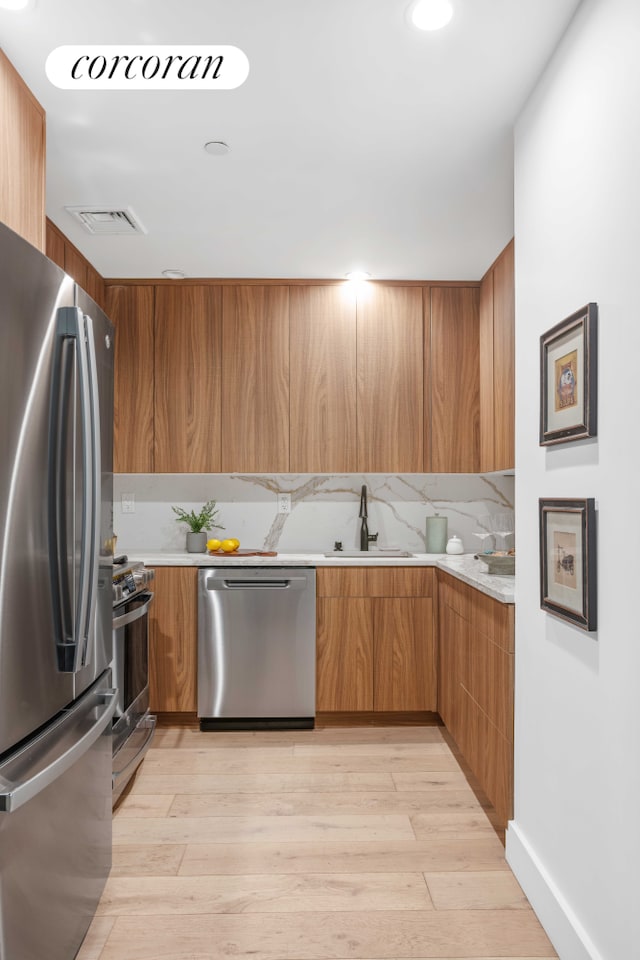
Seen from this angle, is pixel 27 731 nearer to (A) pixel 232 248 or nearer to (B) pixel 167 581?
(B) pixel 167 581

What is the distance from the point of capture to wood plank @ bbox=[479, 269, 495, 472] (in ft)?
12.1

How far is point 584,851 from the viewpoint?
5.53 ft

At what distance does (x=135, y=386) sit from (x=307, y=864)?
2789 mm

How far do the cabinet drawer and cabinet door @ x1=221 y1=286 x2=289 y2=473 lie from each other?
76cm

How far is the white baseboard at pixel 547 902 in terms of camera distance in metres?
1.69

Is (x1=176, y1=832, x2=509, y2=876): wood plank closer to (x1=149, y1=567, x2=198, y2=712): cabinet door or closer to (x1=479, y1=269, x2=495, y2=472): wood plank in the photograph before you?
(x1=149, y1=567, x2=198, y2=712): cabinet door

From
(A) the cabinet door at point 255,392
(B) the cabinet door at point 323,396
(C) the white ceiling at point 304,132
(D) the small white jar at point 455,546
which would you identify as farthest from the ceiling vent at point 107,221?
(D) the small white jar at point 455,546

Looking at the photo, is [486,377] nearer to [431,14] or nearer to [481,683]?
[481,683]

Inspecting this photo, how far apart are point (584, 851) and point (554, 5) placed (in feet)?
7.19

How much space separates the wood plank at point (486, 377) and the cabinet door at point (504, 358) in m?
0.08

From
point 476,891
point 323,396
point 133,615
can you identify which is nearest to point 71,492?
point 133,615

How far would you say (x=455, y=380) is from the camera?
4.04 m

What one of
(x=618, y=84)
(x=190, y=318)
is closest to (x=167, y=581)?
(x=190, y=318)

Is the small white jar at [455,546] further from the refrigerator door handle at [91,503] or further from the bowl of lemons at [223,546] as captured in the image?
the refrigerator door handle at [91,503]
